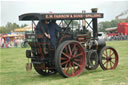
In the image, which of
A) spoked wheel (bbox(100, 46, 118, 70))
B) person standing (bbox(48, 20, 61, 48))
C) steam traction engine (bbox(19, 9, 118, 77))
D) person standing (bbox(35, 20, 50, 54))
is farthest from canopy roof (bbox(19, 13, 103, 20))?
spoked wheel (bbox(100, 46, 118, 70))

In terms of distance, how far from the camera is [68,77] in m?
7.21

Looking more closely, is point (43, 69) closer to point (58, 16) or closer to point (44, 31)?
point (44, 31)

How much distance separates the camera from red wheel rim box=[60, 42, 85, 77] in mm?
7368

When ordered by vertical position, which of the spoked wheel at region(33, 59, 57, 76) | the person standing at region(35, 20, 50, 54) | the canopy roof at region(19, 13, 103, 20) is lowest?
the spoked wheel at region(33, 59, 57, 76)

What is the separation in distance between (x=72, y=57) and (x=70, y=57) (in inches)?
2.5

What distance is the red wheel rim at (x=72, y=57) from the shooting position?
7.37m

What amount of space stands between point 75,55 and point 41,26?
127 centimetres

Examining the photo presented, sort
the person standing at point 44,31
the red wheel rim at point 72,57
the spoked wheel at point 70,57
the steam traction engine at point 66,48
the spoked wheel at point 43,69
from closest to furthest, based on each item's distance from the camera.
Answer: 1. the spoked wheel at point 70,57
2. the steam traction engine at point 66,48
3. the red wheel rim at point 72,57
4. the person standing at point 44,31
5. the spoked wheel at point 43,69

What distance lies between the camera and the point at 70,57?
746cm

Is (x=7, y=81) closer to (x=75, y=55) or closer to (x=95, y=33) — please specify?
(x=75, y=55)

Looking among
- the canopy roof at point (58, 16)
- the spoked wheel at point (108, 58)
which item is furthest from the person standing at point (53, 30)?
the spoked wheel at point (108, 58)

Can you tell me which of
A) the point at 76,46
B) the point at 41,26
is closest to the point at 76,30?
the point at 76,46

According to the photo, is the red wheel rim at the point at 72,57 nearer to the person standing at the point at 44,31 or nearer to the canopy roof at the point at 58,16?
the person standing at the point at 44,31

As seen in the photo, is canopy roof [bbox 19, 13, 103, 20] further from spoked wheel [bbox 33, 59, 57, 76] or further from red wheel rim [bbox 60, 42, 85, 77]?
spoked wheel [bbox 33, 59, 57, 76]
